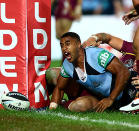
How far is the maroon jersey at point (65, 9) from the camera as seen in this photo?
1612 centimetres

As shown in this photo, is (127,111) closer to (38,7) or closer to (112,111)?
(112,111)

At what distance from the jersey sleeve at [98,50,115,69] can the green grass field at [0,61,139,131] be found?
593mm

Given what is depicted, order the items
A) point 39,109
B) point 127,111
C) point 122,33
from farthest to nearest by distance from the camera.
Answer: point 122,33, point 39,109, point 127,111

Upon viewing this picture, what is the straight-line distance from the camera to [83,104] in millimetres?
7461

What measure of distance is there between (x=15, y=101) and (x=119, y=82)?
4.32ft

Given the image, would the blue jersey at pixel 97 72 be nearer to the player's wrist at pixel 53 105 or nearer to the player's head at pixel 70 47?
the player's head at pixel 70 47

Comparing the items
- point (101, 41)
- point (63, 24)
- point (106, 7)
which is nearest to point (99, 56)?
point (101, 41)

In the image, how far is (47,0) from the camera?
7762 millimetres

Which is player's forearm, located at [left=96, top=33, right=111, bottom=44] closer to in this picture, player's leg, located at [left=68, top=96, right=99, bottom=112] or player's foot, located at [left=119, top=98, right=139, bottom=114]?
player's leg, located at [left=68, top=96, right=99, bottom=112]

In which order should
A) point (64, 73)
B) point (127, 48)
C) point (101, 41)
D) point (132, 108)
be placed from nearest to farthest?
point (132, 108)
point (64, 73)
point (101, 41)
point (127, 48)

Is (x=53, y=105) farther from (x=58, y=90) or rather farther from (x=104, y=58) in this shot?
(x=104, y=58)

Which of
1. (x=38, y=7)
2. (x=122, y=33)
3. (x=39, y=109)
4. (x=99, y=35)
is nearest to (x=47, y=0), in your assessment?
(x=38, y=7)

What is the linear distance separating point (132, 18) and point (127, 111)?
1.43 meters

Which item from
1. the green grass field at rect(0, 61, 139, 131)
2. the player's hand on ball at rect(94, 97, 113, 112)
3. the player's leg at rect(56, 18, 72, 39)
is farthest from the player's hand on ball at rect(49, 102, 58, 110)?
the player's leg at rect(56, 18, 72, 39)
